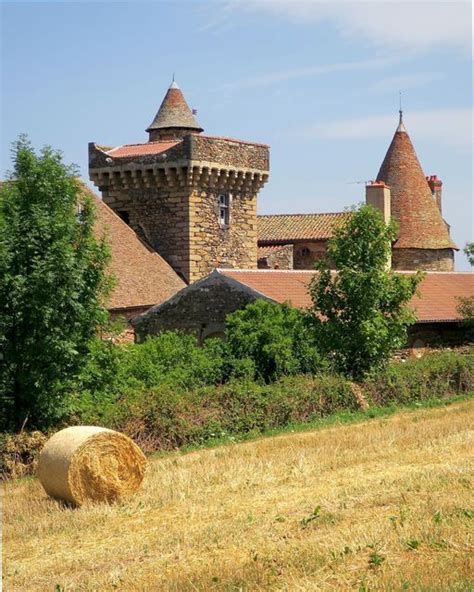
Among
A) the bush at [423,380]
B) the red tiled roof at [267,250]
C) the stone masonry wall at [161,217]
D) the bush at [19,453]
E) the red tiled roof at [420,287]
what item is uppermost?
the stone masonry wall at [161,217]

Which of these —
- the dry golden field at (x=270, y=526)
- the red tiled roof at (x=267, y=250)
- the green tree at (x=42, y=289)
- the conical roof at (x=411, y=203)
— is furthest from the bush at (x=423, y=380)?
the conical roof at (x=411, y=203)

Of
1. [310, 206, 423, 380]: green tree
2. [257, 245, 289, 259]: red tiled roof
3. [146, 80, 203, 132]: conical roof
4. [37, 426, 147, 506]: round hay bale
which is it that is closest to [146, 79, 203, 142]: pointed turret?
[146, 80, 203, 132]: conical roof

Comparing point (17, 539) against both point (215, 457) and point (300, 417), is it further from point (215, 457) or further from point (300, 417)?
point (300, 417)

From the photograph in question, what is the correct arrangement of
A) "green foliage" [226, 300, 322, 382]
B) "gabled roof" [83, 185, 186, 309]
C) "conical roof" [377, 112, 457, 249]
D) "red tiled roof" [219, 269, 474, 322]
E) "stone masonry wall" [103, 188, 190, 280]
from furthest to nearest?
"conical roof" [377, 112, 457, 249]
"stone masonry wall" [103, 188, 190, 280]
"gabled roof" [83, 185, 186, 309]
"red tiled roof" [219, 269, 474, 322]
"green foliage" [226, 300, 322, 382]

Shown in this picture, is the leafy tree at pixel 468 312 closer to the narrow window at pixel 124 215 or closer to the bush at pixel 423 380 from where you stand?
the bush at pixel 423 380

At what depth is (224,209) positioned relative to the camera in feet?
144

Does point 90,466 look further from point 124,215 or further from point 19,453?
point 124,215

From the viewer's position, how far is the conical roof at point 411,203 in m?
47.7

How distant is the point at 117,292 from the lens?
3516cm

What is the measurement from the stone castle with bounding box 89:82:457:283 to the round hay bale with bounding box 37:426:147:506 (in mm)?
24248

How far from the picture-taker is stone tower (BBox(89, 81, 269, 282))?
41781 millimetres

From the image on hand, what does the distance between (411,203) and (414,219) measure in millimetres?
753

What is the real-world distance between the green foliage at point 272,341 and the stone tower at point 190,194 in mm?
13994

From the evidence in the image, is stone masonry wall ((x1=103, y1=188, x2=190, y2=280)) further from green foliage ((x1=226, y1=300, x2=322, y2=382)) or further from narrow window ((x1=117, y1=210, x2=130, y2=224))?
green foliage ((x1=226, y1=300, x2=322, y2=382))
